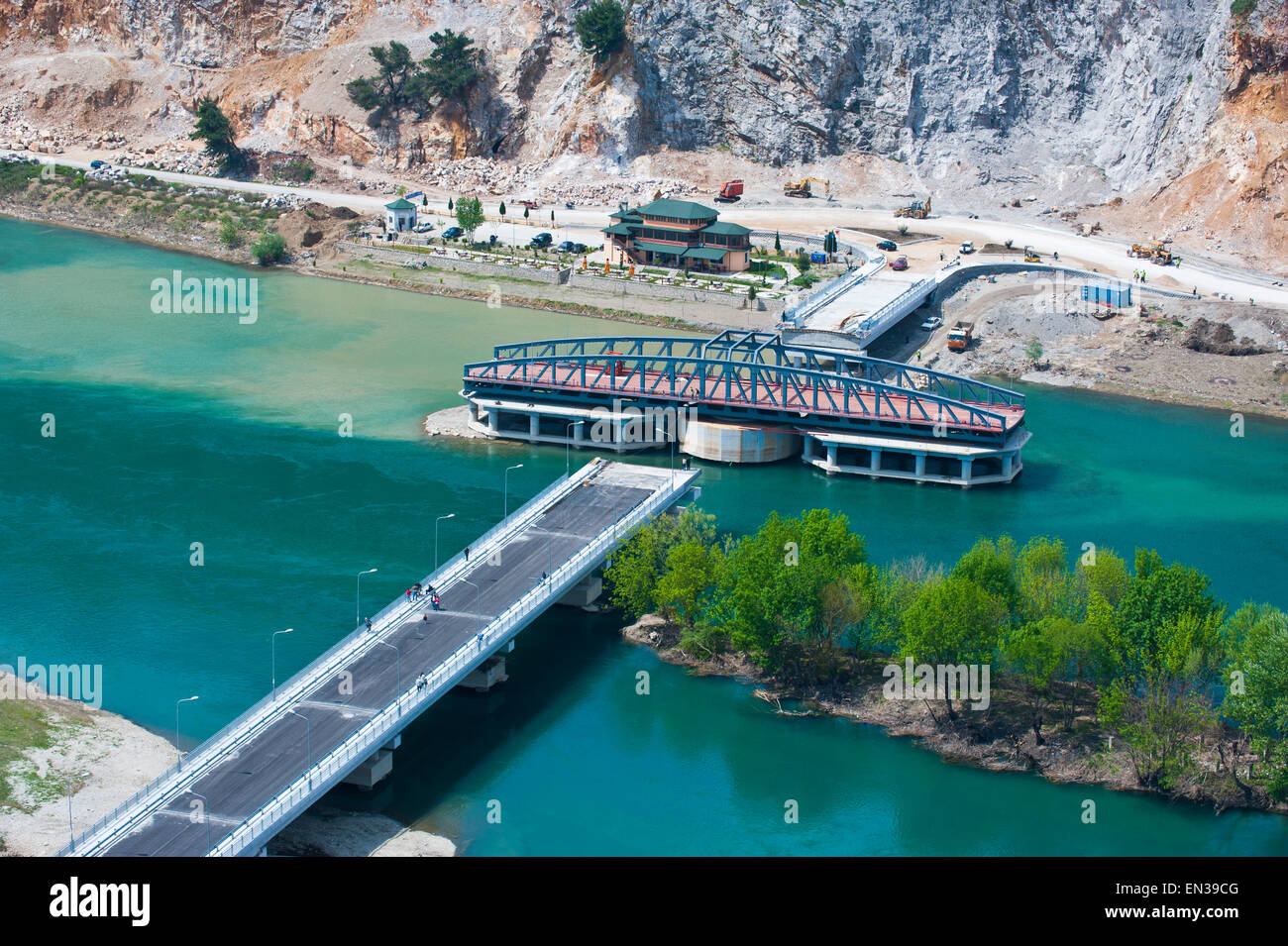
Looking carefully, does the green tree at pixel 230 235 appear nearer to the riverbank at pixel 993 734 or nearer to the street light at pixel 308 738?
the riverbank at pixel 993 734

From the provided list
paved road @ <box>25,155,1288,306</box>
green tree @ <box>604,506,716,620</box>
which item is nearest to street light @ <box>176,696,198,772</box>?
green tree @ <box>604,506,716,620</box>

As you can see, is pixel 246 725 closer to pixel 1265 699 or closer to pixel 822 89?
pixel 1265 699

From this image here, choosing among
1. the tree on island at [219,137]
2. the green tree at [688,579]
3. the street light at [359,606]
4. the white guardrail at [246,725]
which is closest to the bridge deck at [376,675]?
the white guardrail at [246,725]

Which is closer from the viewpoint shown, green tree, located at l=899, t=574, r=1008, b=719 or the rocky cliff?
green tree, located at l=899, t=574, r=1008, b=719

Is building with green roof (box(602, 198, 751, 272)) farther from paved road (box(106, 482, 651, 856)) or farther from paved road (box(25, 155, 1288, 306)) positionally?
paved road (box(106, 482, 651, 856))

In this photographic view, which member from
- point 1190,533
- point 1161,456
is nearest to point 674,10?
point 1161,456

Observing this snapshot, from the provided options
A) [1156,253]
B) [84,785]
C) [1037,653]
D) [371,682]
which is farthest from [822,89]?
[84,785]
